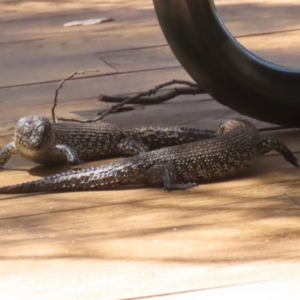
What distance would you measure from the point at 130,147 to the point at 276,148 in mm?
434

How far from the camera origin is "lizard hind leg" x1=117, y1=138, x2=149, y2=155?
2492 millimetres

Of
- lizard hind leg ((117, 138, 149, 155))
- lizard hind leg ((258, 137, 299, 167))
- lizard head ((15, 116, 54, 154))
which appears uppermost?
lizard head ((15, 116, 54, 154))

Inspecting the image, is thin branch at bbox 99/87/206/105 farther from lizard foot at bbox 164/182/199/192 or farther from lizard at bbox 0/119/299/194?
lizard foot at bbox 164/182/199/192

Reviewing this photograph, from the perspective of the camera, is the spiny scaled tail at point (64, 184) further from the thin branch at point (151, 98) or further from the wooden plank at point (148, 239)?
the thin branch at point (151, 98)

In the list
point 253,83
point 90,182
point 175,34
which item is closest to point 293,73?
point 253,83

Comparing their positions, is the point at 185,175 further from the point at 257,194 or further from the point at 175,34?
the point at 175,34

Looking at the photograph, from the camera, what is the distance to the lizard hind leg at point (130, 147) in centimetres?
249

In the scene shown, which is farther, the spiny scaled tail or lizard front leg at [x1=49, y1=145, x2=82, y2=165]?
lizard front leg at [x1=49, y1=145, x2=82, y2=165]

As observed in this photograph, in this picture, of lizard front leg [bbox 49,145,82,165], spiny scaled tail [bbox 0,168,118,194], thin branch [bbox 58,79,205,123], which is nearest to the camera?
spiny scaled tail [bbox 0,168,118,194]

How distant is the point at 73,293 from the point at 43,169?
0.86m

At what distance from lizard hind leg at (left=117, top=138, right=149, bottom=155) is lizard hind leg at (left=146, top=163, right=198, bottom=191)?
11.5 inches

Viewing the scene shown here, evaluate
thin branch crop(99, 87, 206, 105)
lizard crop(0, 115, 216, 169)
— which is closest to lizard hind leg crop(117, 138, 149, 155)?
lizard crop(0, 115, 216, 169)

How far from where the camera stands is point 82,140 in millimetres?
2525

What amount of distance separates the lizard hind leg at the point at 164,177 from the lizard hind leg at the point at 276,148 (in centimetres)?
25
